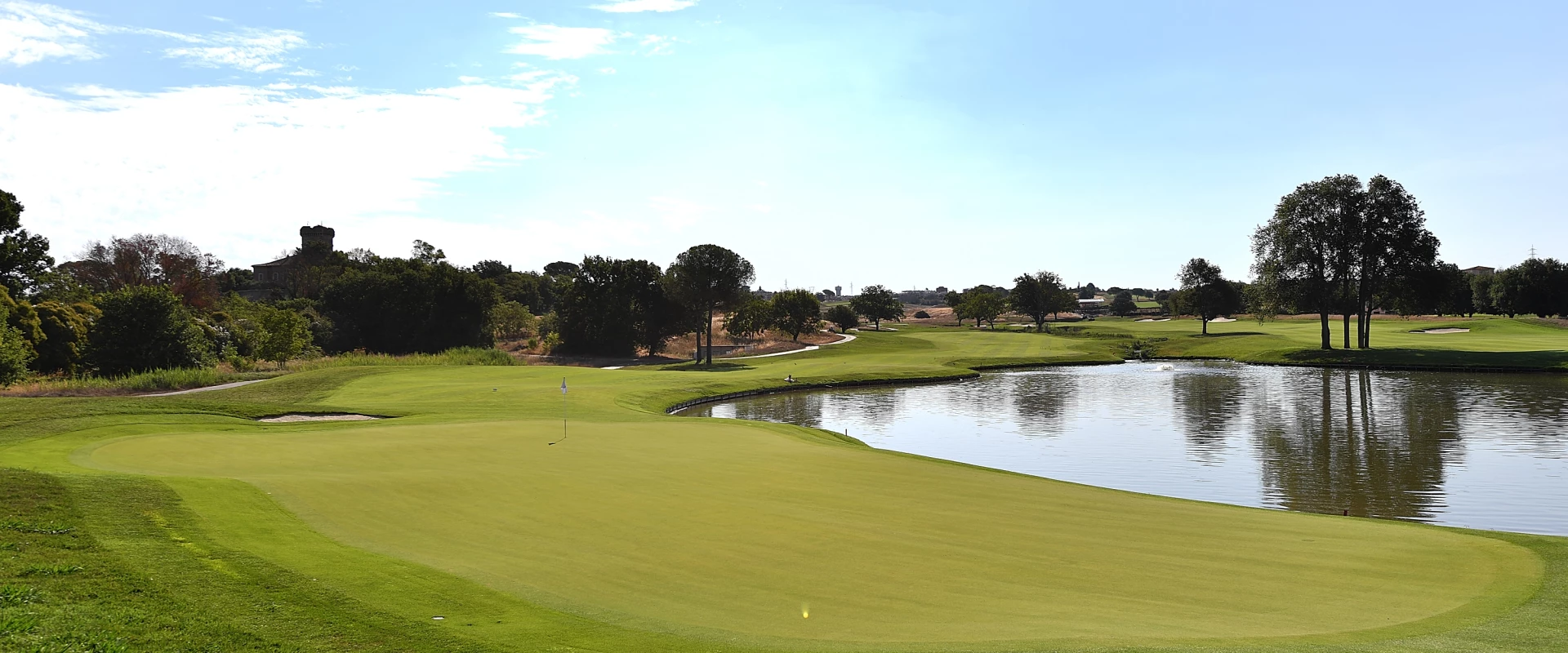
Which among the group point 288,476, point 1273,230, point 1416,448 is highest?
point 1273,230

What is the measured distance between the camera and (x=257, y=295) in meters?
139

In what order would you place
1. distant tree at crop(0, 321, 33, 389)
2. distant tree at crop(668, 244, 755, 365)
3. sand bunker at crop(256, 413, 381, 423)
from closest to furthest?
sand bunker at crop(256, 413, 381, 423) → distant tree at crop(0, 321, 33, 389) → distant tree at crop(668, 244, 755, 365)

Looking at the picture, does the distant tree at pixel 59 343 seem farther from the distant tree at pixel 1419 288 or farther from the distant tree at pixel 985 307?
the distant tree at pixel 985 307

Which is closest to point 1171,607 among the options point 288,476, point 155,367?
point 288,476

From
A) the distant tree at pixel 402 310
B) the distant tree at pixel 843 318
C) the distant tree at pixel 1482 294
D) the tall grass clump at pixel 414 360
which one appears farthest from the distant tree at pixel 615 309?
the distant tree at pixel 1482 294

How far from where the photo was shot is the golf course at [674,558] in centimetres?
900

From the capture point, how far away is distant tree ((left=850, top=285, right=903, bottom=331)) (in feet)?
431

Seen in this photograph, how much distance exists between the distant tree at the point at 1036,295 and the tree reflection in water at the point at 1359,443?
77.0m

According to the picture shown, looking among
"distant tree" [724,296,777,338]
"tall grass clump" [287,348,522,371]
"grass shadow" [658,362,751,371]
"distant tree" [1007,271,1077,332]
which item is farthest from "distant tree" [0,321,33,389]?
"distant tree" [1007,271,1077,332]

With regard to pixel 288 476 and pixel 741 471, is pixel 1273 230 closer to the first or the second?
pixel 741 471

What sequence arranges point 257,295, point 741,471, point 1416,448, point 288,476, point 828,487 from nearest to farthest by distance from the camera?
point 288,476, point 828,487, point 741,471, point 1416,448, point 257,295

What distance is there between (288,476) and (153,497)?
397 cm

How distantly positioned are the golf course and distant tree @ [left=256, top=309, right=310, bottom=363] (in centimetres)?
3833

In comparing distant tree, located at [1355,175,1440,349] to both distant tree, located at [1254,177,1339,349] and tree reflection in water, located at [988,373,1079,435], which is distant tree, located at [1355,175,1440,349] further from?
tree reflection in water, located at [988,373,1079,435]
